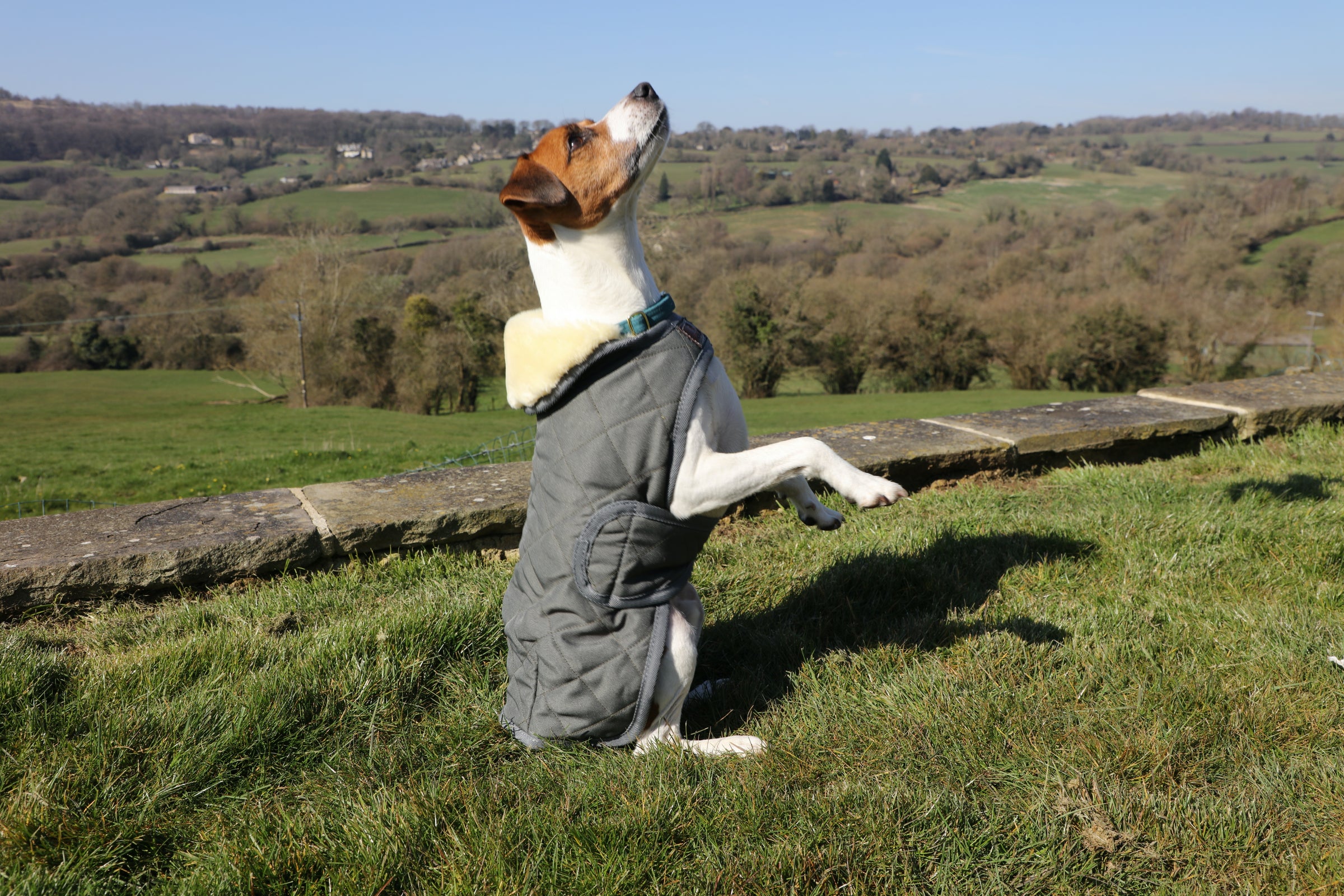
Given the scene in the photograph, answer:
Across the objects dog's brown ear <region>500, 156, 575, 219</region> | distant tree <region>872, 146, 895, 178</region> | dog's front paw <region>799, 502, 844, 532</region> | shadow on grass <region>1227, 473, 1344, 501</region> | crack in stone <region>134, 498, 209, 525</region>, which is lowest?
crack in stone <region>134, 498, 209, 525</region>

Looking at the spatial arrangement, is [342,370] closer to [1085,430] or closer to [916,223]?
[1085,430]

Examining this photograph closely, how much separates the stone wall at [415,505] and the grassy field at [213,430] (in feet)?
22.6

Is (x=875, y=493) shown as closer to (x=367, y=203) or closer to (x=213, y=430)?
(x=213, y=430)

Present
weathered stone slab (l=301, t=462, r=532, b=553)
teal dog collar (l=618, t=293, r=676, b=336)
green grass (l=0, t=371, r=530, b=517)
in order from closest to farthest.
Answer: teal dog collar (l=618, t=293, r=676, b=336)
weathered stone slab (l=301, t=462, r=532, b=553)
green grass (l=0, t=371, r=530, b=517)

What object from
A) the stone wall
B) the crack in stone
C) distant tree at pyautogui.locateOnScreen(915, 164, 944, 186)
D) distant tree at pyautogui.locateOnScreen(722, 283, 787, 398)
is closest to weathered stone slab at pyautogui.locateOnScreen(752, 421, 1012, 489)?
the stone wall

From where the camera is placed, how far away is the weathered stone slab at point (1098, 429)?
4676mm

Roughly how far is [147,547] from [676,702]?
2217 mm

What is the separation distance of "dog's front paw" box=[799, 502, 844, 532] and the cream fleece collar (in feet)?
2.60

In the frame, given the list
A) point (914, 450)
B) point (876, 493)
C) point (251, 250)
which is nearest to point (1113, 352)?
point (914, 450)

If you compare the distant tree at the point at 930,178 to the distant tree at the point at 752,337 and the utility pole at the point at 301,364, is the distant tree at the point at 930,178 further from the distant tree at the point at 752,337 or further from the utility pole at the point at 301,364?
the utility pole at the point at 301,364

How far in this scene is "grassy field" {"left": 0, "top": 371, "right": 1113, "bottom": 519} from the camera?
38.3 feet

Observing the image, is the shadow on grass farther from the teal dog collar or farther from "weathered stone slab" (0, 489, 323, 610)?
"weathered stone slab" (0, 489, 323, 610)

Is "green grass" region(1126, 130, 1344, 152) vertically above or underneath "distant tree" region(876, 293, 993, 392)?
above

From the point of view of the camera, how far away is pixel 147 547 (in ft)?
10.2
